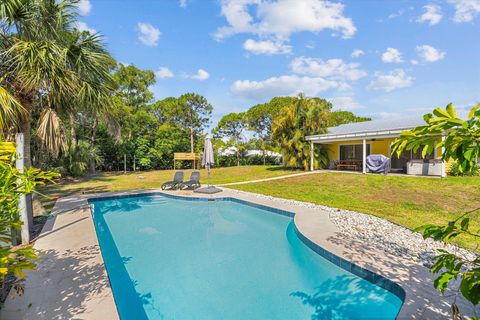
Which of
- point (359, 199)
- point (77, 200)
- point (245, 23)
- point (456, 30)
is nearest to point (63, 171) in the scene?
point (77, 200)

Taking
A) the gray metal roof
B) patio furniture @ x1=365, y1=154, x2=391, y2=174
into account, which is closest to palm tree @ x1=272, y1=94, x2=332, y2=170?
the gray metal roof

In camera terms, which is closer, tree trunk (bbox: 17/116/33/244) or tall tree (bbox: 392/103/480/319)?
tall tree (bbox: 392/103/480/319)

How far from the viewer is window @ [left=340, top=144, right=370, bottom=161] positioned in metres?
19.7

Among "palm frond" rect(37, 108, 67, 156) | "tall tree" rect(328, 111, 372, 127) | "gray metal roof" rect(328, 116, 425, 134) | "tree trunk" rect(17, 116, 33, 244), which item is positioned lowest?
"tree trunk" rect(17, 116, 33, 244)

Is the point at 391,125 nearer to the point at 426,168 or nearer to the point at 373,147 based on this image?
the point at 373,147

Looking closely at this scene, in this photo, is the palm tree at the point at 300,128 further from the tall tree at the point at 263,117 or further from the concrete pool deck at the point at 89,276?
the tall tree at the point at 263,117

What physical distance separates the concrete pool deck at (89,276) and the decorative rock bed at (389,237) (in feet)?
1.01

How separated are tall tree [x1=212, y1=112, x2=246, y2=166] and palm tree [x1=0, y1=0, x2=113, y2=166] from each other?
24985 millimetres

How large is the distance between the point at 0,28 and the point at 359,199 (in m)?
13.0

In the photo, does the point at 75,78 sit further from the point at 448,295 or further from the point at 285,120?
the point at 285,120

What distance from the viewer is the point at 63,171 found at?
17.2 metres

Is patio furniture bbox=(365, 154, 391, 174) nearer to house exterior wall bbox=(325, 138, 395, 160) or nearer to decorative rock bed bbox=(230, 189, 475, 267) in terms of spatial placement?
house exterior wall bbox=(325, 138, 395, 160)

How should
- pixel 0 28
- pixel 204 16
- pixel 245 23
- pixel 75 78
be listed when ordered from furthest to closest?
pixel 245 23 < pixel 204 16 < pixel 75 78 < pixel 0 28

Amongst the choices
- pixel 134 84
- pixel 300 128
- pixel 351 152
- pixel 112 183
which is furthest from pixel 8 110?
pixel 134 84
